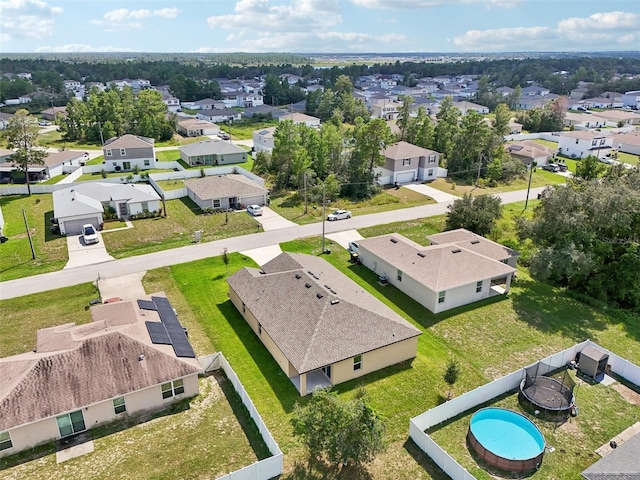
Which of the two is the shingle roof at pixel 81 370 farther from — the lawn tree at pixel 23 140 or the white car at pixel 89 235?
the lawn tree at pixel 23 140

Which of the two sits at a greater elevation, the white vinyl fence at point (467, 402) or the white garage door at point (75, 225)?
the white garage door at point (75, 225)

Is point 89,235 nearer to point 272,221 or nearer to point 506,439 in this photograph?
point 272,221

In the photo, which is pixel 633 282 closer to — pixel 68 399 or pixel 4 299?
pixel 68 399

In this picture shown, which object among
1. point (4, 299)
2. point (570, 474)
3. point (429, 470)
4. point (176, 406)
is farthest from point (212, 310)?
point (570, 474)

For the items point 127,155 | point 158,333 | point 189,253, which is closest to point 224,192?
point 189,253

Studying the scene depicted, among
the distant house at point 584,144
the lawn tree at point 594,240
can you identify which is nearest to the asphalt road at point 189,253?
the lawn tree at point 594,240

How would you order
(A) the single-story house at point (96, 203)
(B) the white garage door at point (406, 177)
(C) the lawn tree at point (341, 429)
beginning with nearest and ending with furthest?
(C) the lawn tree at point (341, 429) → (A) the single-story house at point (96, 203) → (B) the white garage door at point (406, 177)
